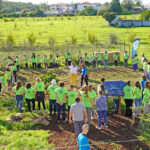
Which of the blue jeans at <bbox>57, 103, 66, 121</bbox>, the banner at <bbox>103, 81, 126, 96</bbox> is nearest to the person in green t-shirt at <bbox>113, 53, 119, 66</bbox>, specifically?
the banner at <bbox>103, 81, 126, 96</bbox>

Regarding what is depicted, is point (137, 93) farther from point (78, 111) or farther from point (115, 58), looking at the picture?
point (115, 58)

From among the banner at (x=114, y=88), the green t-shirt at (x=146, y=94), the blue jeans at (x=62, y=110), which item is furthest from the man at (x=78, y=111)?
the green t-shirt at (x=146, y=94)

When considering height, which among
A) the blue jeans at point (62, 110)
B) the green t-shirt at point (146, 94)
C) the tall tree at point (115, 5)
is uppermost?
the tall tree at point (115, 5)

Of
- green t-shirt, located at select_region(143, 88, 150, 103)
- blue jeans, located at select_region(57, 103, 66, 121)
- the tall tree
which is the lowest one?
blue jeans, located at select_region(57, 103, 66, 121)

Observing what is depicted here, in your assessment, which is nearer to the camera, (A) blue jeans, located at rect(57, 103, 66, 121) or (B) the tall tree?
(A) blue jeans, located at rect(57, 103, 66, 121)

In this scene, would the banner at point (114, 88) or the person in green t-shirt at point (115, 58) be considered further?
the person in green t-shirt at point (115, 58)

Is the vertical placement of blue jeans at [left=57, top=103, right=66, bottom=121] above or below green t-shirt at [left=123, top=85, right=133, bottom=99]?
below

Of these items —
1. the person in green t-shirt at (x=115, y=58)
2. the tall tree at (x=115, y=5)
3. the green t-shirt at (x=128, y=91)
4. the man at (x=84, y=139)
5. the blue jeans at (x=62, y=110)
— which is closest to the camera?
the man at (x=84, y=139)

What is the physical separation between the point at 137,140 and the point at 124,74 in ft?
31.3

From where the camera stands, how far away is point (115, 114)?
32.1 feet

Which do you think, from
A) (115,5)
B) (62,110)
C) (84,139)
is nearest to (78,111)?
(84,139)

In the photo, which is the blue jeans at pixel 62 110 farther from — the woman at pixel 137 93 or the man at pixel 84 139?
the man at pixel 84 139

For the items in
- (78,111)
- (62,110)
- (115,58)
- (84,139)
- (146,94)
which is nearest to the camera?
(84,139)

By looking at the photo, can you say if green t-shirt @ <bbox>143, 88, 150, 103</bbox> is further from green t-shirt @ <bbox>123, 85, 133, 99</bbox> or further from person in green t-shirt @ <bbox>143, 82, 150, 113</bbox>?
green t-shirt @ <bbox>123, 85, 133, 99</bbox>
